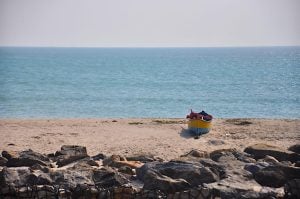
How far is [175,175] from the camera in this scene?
51.8 ft

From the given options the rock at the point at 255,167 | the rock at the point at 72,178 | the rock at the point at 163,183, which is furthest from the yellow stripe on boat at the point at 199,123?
the rock at the point at 163,183

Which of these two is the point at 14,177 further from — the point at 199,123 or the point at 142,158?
the point at 199,123

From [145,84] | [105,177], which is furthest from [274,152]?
[145,84]

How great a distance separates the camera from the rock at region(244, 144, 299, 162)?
19875 mm

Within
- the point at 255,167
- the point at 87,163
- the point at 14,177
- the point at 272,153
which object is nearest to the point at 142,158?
A: the point at 87,163

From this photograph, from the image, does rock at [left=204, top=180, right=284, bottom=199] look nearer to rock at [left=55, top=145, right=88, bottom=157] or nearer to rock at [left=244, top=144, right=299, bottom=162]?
rock at [left=244, top=144, right=299, bottom=162]

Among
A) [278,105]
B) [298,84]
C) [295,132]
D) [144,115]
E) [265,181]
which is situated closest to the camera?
[265,181]

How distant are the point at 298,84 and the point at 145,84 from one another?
27.2 meters

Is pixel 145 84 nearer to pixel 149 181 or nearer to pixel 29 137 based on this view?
pixel 29 137

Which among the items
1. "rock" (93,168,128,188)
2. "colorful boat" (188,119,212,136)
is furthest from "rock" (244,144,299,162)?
"colorful boat" (188,119,212,136)

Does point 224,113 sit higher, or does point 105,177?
point 105,177

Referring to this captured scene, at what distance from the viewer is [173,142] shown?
91.1 ft

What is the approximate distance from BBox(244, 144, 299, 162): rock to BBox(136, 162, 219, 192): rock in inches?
184

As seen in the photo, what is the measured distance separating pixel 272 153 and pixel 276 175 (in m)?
4.20
